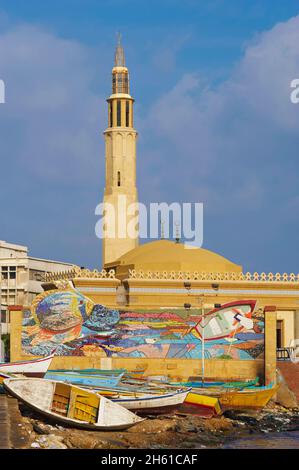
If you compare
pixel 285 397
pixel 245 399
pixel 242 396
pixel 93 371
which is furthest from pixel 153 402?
pixel 285 397

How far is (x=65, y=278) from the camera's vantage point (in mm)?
67062

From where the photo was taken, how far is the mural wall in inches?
2320

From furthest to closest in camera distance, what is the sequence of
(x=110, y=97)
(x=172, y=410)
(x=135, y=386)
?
(x=110, y=97) < (x=135, y=386) < (x=172, y=410)

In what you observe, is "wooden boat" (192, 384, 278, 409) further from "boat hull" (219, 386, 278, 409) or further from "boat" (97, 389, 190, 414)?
"boat" (97, 389, 190, 414)

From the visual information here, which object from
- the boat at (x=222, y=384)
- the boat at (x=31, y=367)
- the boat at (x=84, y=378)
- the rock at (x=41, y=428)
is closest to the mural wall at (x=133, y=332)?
the boat at (x=222, y=384)

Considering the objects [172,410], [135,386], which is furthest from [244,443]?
[135,386]

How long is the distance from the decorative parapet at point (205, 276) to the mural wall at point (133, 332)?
598 centimetres

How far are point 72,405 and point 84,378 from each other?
1006 centimetres

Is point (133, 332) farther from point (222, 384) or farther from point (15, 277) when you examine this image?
point (15, 277)

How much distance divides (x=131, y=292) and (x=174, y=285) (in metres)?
2.58

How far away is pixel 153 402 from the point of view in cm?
5172

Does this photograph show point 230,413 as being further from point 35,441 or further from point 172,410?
point 35,441

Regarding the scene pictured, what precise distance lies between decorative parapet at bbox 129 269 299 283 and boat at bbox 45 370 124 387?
9.30 meters

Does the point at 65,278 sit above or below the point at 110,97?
below
